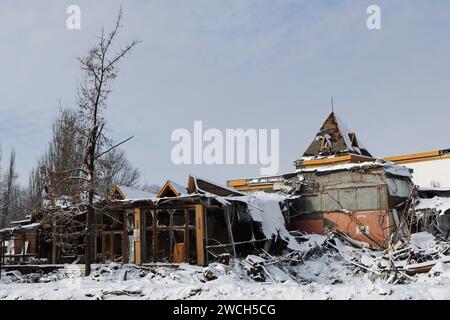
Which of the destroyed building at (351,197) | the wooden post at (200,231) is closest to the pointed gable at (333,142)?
the destroyed building at (351,197)

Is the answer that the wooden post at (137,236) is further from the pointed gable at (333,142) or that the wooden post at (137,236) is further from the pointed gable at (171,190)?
the pointed gable at (333,142)

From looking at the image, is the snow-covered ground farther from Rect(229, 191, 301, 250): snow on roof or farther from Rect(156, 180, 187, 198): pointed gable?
Rect(156, 180, 187, 198): pointed gable

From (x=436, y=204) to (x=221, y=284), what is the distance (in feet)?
60.3

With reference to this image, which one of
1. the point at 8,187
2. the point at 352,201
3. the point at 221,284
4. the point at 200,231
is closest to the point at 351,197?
the point at 352,201

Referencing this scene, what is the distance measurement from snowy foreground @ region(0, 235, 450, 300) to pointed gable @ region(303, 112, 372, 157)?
1276cm

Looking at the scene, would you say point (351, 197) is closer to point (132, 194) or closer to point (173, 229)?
point (173, 229)

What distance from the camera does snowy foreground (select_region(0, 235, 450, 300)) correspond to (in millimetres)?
11312

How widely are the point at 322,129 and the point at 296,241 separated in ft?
42.5

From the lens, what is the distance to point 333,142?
3506 cm
